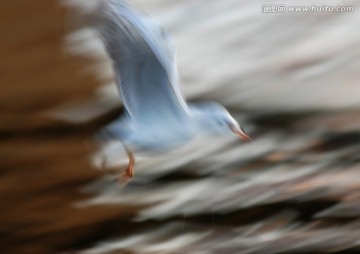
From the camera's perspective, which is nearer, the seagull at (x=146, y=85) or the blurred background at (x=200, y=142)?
the seagull at (x=146, y=85)

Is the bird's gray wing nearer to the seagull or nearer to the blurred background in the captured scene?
the seagull

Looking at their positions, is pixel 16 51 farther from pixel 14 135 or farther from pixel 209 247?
pixel 209 247

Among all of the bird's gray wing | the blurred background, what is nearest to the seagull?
the bird's gray wing

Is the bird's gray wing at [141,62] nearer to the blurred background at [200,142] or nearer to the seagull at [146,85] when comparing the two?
the seagull at [146,85]

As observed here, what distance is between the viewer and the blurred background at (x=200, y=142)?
3.85ft

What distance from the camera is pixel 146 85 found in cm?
92

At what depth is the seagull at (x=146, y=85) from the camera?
845mm

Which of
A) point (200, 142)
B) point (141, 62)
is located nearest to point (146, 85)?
point (141, 62)

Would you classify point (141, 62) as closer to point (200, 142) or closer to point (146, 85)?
point (146, 85)

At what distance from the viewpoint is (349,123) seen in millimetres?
1304

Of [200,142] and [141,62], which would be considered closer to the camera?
[141,62]

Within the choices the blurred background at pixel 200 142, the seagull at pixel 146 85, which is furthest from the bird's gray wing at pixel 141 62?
the blurred background at pixel 200 142

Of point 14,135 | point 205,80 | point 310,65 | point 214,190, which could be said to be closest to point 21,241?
point 14,135

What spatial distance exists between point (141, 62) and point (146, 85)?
0.04 metres
